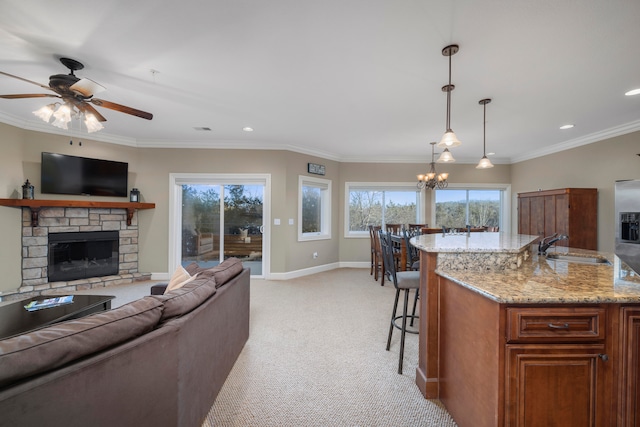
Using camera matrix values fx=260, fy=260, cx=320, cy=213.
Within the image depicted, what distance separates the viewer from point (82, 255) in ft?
14.1

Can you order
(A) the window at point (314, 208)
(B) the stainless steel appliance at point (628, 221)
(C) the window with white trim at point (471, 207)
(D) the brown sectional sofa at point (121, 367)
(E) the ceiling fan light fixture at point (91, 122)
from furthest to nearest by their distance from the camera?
1. (C) the window with white trim at point (471, 207)
2. (A) the window at point (314, 208)
3. (B) the stainless steel appliance at point (628, 221)
4. (E) the ceiling fan light fixture at point (91, 122)
5. (D) the brown sectional sofa at point (121, 367)

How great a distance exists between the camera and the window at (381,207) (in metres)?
6.20

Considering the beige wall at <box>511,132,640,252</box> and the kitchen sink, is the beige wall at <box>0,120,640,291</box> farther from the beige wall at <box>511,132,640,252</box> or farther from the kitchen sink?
the kitchen sink

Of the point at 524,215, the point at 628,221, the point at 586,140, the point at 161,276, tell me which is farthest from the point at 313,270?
the point at 586,140

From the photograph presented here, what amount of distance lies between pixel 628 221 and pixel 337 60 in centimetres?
443

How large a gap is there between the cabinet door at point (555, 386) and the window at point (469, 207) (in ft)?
16.9

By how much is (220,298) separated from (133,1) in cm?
205

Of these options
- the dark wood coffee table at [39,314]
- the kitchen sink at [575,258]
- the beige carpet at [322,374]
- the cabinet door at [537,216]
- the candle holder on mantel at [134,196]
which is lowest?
the beige carpet at [322,374]

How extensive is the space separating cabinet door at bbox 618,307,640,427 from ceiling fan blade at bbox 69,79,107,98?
374cm

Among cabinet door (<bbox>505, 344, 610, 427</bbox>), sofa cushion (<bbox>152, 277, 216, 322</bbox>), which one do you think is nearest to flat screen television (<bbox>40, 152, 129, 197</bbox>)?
sofa cushion (<bbox>152, 277, 216, 322</bbox>)

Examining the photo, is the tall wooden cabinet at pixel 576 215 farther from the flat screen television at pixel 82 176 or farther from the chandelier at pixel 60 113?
the flat screen television at pixel 82 176

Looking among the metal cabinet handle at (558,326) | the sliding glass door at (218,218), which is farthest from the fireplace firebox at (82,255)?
the metal cabinet handle at (558,326)

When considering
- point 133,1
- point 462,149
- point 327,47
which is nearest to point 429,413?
point 327,47

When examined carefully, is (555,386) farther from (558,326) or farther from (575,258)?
(575,258)
